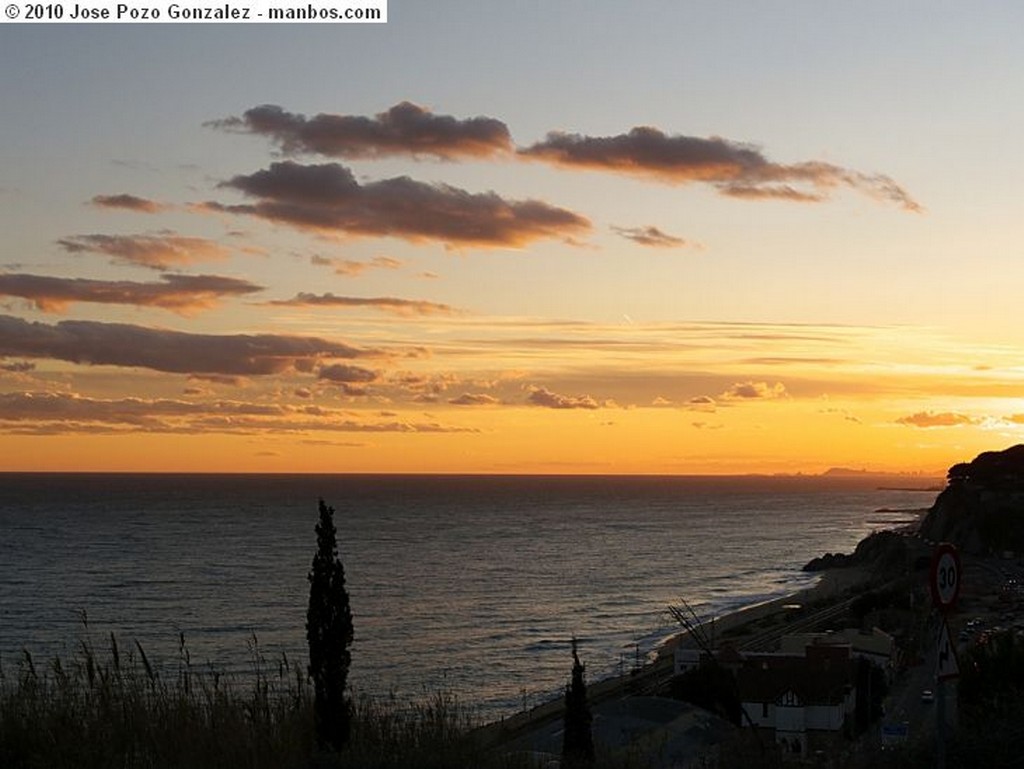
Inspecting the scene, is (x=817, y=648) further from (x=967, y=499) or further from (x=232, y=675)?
(x=967, y=499)

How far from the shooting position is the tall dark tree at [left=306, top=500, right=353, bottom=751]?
19.5 m

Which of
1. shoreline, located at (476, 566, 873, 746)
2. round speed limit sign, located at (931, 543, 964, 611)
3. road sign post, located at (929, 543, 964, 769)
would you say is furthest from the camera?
shoreline, located at (476, 566, 873, 746)

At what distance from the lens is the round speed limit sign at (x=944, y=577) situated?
35.6 ft

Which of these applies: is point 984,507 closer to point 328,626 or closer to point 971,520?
point 971,520

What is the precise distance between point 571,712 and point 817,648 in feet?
80.6

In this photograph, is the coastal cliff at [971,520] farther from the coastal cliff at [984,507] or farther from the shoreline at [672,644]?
the shoreline at [672,644]

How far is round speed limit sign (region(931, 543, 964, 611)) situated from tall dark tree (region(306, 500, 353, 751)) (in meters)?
10.2

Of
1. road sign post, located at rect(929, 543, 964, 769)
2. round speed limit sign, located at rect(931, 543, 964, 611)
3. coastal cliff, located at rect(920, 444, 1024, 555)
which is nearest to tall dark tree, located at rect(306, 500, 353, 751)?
road sign post, located at rect(929, 543, 964, 769)

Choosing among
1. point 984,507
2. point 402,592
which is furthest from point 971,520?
point 402,592

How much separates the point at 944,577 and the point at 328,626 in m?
13.2

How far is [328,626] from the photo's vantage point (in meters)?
21.9

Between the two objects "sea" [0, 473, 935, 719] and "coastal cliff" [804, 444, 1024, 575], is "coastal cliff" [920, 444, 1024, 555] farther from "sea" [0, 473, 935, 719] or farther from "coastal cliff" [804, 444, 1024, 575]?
"sea" [0, 473, 935, 719]

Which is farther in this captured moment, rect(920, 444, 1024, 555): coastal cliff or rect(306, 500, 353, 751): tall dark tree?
rect(920, 444, 1024, 555): coastal cliff

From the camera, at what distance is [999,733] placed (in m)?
13.4
